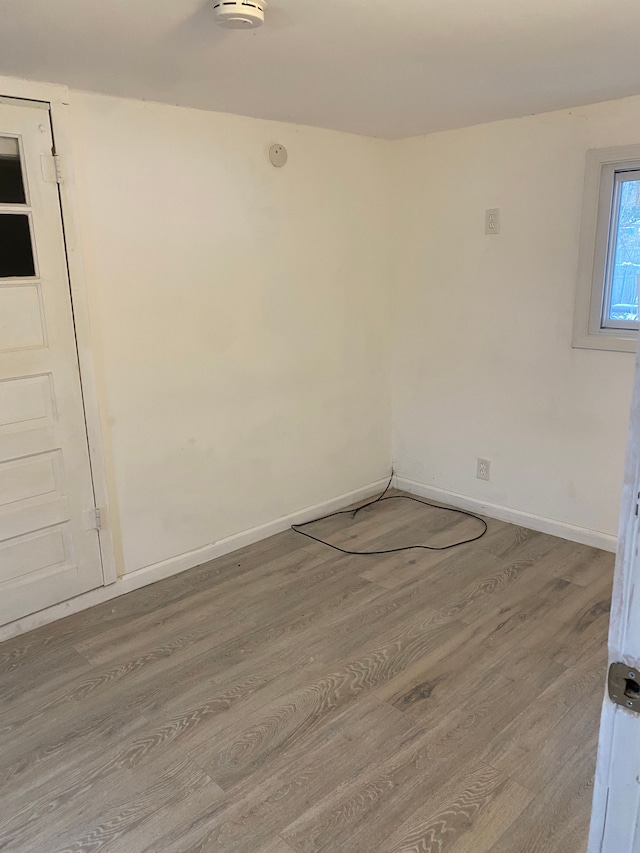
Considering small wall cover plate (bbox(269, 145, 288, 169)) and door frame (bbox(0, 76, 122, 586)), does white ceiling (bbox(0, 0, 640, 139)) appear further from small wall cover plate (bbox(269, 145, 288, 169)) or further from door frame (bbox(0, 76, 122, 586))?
small wall cover plate (bbox(269, 145, 288, 169))

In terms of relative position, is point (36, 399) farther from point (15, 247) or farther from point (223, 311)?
point (223, 311)

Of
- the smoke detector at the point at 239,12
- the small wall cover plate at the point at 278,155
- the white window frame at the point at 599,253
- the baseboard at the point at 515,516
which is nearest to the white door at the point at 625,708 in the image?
the smoke detector at the point at 239,12

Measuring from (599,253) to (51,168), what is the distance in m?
2.40

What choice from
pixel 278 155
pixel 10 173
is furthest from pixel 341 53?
pixel 10 173

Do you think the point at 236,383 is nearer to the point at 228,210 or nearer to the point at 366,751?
the point at 228,210

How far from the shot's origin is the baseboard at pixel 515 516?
10.6ft

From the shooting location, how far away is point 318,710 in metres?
2.14

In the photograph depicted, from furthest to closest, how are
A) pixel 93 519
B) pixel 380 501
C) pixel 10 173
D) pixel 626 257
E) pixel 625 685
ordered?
pixel 380 501 < pixel 626 257 < pixel 93 519 < pixel 10 173 < pixel 625 685

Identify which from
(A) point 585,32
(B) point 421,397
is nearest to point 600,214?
(A) point 585,32

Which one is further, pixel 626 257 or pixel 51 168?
pixel 626 257

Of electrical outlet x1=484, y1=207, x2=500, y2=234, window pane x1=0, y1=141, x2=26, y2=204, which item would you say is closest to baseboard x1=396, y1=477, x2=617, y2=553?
electrical outlet x1=484, y1=207, x2=500, y2=234

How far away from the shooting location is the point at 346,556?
3.25 m

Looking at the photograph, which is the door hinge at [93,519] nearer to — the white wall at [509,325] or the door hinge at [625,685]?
the white wall at [509,325]

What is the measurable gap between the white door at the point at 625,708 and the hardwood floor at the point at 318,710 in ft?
3.33
